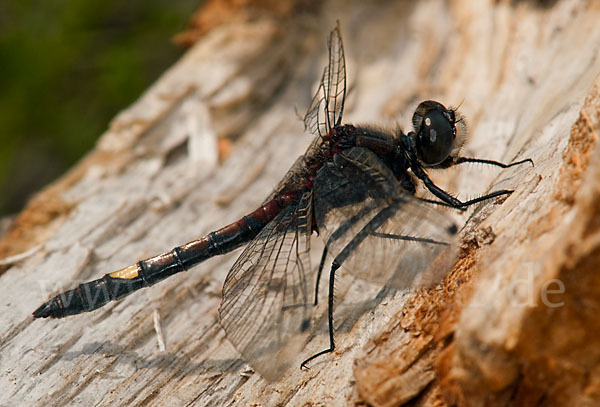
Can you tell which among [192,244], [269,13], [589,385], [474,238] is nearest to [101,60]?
[269,13]

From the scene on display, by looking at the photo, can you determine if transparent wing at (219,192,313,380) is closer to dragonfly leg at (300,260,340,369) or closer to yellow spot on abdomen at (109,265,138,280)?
dragonfly leg at (300,260,340,369)

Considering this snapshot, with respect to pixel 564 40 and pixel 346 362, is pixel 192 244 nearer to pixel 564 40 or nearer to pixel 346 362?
pixel 346 362

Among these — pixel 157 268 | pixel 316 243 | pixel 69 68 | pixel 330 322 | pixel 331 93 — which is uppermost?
pixel 69 68

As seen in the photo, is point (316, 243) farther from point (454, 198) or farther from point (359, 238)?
point (454, 198)

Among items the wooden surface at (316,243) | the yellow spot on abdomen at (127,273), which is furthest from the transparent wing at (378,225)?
the yellow spot on abdomen at (127,273)

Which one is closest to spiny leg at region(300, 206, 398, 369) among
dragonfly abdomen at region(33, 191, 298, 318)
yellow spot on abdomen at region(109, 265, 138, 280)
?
dragonfly abdomen at region(33, 191, 298, 318)

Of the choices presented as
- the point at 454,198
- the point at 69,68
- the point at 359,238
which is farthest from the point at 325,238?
the point at 69,68
